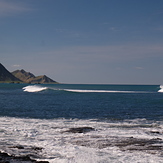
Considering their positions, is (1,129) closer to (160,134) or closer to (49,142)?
(49,142)

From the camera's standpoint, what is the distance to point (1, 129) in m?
18.4

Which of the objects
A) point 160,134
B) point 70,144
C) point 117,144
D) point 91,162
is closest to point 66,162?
point 91,162

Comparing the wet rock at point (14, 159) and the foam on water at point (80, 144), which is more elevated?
the foam on water at point (80, 144)

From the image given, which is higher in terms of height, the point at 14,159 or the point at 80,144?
the point at 80,144

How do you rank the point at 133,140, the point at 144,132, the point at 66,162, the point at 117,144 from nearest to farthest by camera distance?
the point at 66,162
the point at 117,144
the point at 133,140
the point at 144,132

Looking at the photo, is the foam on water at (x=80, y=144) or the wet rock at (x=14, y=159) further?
the foam on water at (x=80, y=144)

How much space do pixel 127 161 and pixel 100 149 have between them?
2.11 m

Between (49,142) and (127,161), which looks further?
(49,142)

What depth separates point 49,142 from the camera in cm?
1419

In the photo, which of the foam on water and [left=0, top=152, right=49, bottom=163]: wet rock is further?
the foam on water

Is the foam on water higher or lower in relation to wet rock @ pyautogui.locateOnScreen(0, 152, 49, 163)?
higher

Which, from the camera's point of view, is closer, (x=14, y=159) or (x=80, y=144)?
(x=14, y=159)

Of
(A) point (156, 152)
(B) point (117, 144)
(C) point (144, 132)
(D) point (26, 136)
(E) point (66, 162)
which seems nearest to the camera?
(E) point (66, 162)

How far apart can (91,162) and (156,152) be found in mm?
3406
